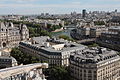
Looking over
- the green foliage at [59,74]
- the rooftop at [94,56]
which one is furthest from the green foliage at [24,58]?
the rooftop at [94,56]

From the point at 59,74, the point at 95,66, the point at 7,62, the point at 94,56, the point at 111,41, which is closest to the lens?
the point at 95,66

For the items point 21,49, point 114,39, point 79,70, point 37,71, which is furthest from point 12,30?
point 37,71

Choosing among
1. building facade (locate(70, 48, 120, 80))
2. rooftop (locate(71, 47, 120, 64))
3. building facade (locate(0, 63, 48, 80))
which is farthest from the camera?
rooftop (locate(71, 47, 120, 64))

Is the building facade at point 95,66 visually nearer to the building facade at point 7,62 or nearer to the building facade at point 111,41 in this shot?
the building facade at point 7,62

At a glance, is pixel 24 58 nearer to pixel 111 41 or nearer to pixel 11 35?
pixel 11 35

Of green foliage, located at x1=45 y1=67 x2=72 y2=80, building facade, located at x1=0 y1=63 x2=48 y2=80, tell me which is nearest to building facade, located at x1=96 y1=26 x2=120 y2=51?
green foliage, located at x1=45 y1=67 x2=72 y2=80

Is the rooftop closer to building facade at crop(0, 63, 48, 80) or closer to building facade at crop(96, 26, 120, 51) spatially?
building facade at crop(0, 63, 48, 80)

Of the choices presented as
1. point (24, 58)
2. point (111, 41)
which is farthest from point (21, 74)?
point (111, 41)

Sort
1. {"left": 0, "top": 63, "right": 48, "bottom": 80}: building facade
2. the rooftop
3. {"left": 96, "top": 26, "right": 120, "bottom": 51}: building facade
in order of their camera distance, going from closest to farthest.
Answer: {"left": 0, "top": 63, "right": 48, "bottom": 80}: building facade
the rooftop
{"left": 96, "top": 26, "right": 120, "bottom": 51}: building facade
